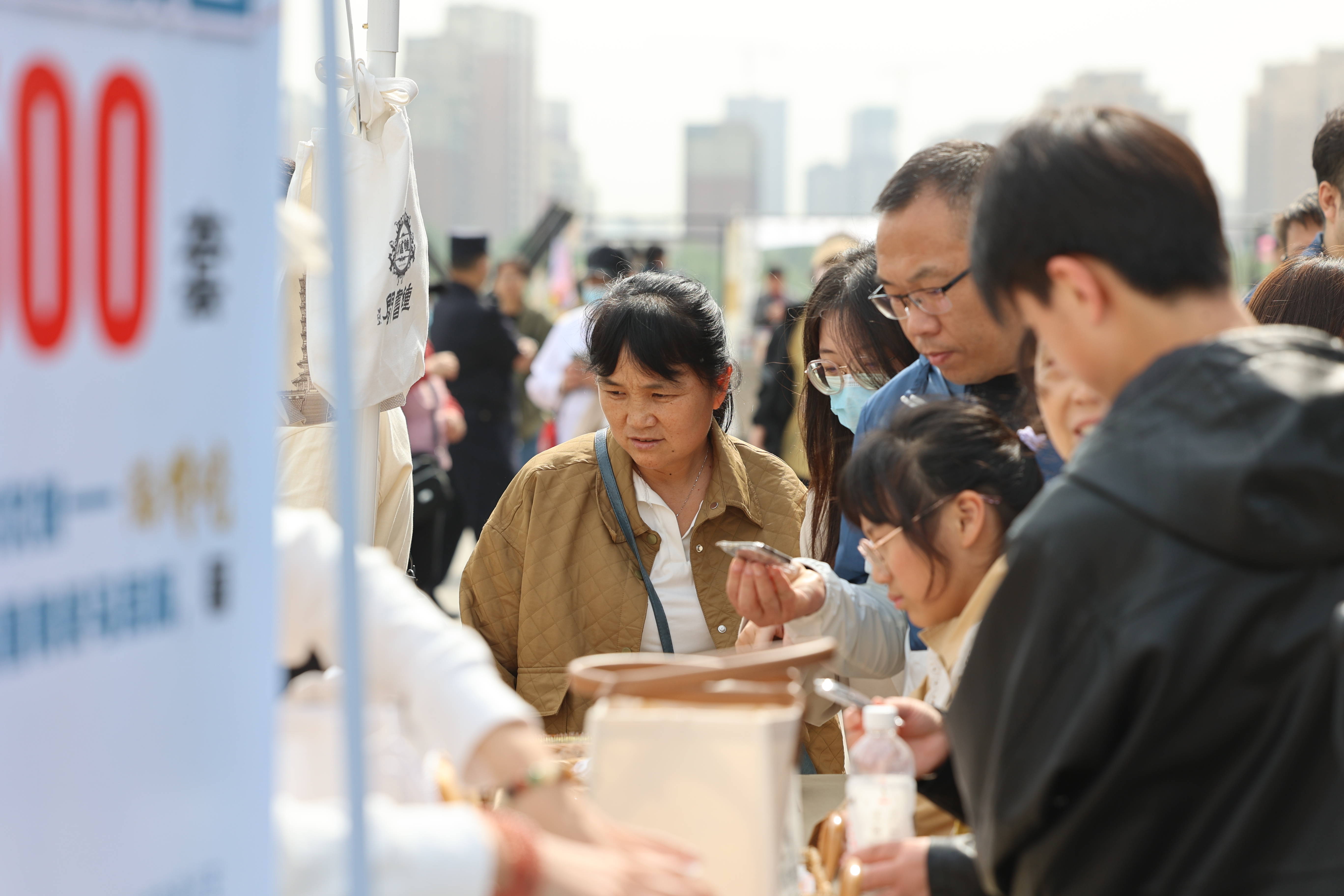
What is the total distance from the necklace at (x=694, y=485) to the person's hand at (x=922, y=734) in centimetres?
103

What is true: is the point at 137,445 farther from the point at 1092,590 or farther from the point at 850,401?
the point at 850,401

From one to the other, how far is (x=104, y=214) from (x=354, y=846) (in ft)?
1.59

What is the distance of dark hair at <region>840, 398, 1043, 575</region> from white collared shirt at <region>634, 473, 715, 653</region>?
68 cm

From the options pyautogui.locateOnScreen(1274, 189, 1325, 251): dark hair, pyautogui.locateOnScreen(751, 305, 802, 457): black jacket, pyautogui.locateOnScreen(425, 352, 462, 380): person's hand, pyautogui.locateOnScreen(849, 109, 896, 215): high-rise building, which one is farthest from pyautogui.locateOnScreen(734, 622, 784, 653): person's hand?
pyautogui.locateOnScreen(849, 109, 896, 215): high-rise building

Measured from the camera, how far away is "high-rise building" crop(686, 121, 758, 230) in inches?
1590

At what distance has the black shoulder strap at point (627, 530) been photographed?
7.74ft

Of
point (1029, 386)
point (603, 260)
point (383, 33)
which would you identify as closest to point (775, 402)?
point (603, 260)

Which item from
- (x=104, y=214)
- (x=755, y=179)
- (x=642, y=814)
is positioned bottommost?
(x=642, y=814)

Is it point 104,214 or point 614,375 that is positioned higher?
point 104,214

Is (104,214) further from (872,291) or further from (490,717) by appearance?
(872,291)

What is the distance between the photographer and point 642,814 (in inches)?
46.3

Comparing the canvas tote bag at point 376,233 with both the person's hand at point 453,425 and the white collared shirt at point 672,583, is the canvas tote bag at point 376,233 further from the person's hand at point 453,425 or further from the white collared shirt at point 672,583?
the person's hand at point 453,425

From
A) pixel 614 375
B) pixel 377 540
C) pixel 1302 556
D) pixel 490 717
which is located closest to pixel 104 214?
pixel 490 717

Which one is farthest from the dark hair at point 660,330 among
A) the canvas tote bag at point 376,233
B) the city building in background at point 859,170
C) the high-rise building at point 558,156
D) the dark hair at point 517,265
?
the high-rise building at point 558,156
